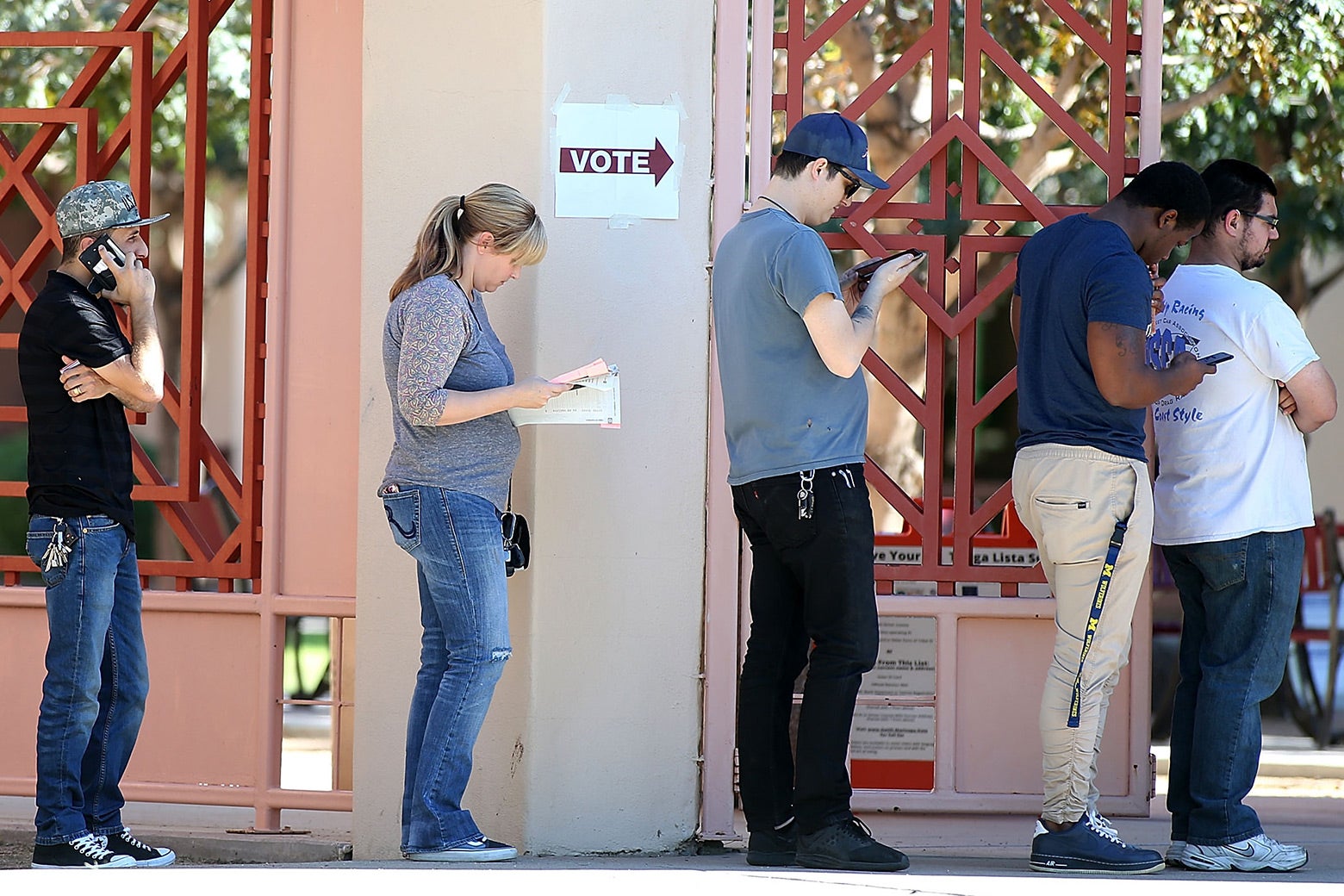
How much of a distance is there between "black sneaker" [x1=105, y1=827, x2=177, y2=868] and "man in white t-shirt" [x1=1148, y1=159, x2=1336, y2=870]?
2721mm

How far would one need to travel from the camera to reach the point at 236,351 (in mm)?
22609

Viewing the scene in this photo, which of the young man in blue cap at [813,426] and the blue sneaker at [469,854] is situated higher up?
the young man in blue cap at [813,426]

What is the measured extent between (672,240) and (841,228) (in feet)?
1.76

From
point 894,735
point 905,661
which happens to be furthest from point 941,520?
point 894,735

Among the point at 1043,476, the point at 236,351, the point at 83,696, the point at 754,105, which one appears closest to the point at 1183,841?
the point at 1043,476

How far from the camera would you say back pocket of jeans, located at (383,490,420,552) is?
4.03 m

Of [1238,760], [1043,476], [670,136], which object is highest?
[670,136]

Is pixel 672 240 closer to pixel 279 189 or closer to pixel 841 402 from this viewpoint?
pixel 841 402

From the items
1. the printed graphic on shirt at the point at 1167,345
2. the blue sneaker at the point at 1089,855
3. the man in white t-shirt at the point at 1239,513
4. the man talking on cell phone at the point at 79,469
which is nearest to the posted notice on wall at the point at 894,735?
the blue sneaker at the point at 1089,855

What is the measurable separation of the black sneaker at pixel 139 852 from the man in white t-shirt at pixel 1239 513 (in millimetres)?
2721

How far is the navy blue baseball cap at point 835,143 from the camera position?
3924 millimetres

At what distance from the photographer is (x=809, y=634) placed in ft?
13.6

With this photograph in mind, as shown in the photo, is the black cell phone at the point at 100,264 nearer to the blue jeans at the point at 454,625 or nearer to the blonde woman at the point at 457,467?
the blonde woman at the point at 457,467

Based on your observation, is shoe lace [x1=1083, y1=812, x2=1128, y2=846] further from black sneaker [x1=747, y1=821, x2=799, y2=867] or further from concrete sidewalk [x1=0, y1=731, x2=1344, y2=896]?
black sneaker [x1=747, y1=821, x2=799, y2=867]
